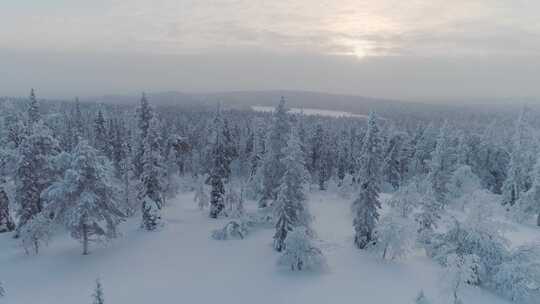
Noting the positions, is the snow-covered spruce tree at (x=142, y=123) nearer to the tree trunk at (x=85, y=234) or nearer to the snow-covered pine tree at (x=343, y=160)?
the tree trunk at (x=85, y=234)

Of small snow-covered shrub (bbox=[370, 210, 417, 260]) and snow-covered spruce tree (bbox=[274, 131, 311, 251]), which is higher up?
snow-covered spruce tree (bbox=[274, 131, 311, 251])

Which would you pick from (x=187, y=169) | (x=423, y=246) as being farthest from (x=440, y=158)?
(x=187, y=169)

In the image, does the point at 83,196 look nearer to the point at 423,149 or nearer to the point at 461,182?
the point at 461,182

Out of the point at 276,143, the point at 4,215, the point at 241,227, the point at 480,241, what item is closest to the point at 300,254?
the point at 241,227

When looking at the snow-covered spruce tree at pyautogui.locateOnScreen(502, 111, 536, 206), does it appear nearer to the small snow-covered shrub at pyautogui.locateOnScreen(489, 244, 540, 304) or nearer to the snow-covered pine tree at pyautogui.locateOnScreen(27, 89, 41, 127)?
the small snow-covered shrub at pyautogui.locateOnScreen(489, 244, 540, 304)

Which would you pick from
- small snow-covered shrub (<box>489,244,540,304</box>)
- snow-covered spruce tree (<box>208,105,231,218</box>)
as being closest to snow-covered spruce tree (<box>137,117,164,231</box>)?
snow-covered spruce tree (<box>208,105,231,218</box>)

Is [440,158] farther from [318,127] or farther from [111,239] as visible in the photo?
[111,239]
